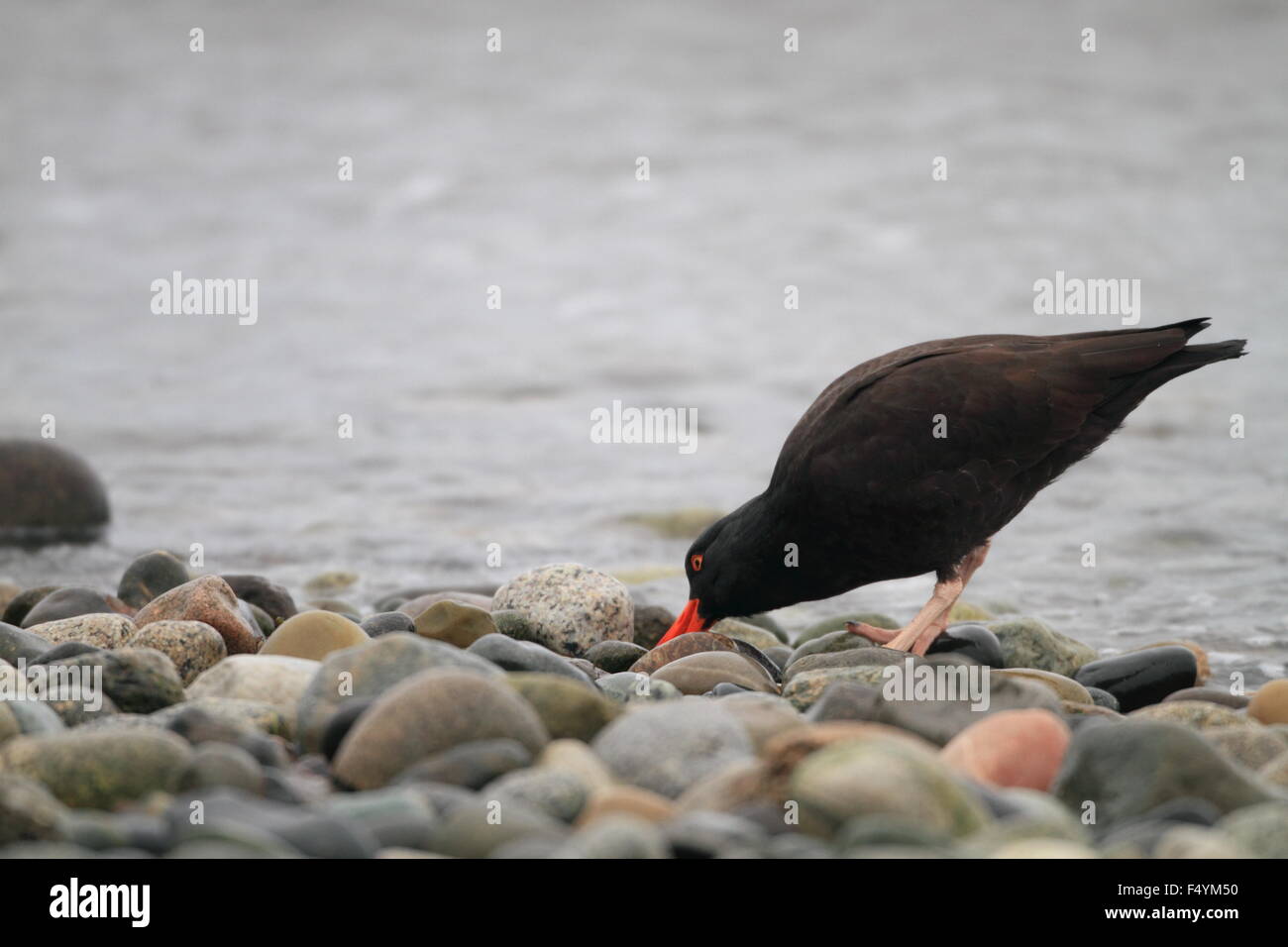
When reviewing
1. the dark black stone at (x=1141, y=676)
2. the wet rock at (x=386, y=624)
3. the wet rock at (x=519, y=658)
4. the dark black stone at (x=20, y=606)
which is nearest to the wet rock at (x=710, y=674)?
the wet rock at (x=519, y=658)

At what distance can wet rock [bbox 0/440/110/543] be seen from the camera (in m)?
9.68

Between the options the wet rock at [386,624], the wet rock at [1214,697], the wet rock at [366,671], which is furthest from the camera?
the wet rock at [386,624]

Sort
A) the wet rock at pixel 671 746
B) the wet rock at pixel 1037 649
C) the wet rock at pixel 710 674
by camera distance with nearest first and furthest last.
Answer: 1. the wet rock at pixel 671 746
2. the wet rock at pixel 710 674
3. the wet rock at pixel 1037 649

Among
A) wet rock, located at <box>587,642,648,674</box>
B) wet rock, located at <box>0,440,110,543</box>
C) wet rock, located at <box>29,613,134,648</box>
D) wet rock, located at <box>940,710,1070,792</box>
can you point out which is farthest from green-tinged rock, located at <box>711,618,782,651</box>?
wet rock, located at <box>0,440,110,543</box>

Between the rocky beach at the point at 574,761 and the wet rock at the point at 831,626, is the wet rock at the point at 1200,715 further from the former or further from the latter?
the wet rock at the point at 831,626

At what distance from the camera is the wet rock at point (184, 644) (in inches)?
202

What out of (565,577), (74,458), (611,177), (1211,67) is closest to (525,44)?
(611,177)

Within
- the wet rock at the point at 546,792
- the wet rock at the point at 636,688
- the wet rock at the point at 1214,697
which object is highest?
Result: the wet rock at the point at 636,688

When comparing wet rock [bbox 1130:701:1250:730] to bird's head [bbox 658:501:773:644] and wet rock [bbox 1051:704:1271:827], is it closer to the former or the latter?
wet rock [bbox 1051:704:1271:827]

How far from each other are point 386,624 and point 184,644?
3.03ft

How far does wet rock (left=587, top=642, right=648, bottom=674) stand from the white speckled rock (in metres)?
0.17

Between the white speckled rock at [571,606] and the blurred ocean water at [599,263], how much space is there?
2.31m

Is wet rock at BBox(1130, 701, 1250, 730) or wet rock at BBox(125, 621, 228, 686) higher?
wet rock at BBox(125, 621, 228, 686)
